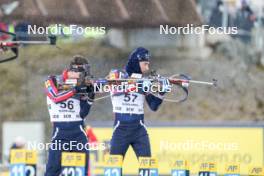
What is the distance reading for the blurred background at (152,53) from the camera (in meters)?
7.91

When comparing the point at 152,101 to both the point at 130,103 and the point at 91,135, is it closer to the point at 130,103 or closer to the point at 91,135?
the point at 130,103

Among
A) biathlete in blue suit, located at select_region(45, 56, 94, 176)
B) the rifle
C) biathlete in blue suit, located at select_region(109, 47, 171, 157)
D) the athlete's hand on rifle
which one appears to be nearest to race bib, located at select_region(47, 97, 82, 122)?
biathlete in blue suit, located at select_region(45, 56, 94, 176)

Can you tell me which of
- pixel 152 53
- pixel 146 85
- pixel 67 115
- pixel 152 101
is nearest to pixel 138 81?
pixel 146 85

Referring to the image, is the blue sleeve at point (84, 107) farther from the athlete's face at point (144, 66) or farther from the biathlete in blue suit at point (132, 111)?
the athlete's face at point (144, 66)

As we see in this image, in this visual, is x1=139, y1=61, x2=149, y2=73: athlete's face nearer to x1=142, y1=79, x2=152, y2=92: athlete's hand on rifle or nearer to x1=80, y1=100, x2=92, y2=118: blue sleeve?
x1=142, y1=79, x2=152, y2=92: athlete's hand on rifle

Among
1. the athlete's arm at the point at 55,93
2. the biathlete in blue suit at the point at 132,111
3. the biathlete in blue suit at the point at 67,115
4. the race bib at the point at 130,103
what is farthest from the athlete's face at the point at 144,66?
the athlete's arm at the point at 55,93

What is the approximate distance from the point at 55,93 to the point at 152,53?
3.06ft

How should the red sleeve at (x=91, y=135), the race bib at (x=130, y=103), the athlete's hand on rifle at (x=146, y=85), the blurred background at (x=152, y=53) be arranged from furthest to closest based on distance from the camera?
the red sleeve at (x=91, y=135) → the blurred background at (x=152, y=53) → the race bib at (x=130, y=103) → the athlete's hand on rifle at (x=146, y=85)

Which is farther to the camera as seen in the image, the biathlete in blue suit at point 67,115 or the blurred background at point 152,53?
the blurred background at point 152,53

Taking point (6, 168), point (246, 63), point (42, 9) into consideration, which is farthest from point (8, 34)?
point (246, 63)

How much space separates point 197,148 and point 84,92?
171 cm

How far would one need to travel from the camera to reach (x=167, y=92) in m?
7.47

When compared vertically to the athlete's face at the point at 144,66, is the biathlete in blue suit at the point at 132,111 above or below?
below

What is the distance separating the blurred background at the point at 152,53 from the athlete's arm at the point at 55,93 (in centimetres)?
33
